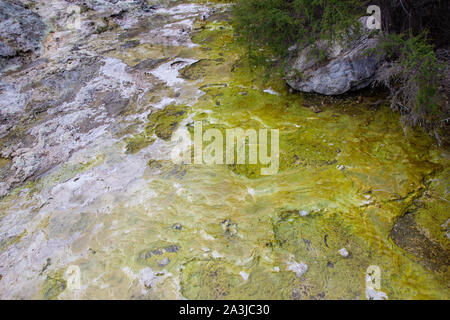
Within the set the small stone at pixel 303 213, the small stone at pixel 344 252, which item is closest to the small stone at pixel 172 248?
the small stone at pixel 303 213

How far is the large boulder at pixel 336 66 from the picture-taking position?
11.9 ft

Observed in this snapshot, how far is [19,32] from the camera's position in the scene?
622cm

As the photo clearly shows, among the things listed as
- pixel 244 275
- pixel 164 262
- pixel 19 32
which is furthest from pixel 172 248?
pixel 19 32

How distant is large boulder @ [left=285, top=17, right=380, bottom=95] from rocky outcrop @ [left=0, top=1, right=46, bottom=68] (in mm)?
5953

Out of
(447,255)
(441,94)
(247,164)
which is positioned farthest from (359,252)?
(441,94)

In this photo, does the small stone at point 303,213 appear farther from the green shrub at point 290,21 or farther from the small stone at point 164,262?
the green shrub at point 290,21

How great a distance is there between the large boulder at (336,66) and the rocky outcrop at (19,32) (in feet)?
19.5

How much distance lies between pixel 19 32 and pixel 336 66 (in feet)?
23.5

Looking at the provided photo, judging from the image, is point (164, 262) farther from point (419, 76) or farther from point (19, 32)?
point (19, 32)

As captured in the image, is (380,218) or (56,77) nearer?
(380,218)

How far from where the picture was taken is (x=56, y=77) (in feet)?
17.0

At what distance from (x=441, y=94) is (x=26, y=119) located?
586 cm

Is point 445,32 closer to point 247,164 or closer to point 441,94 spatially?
point 441,94

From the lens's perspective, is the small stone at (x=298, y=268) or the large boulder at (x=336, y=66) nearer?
the small stone at (x=298, y=268)
